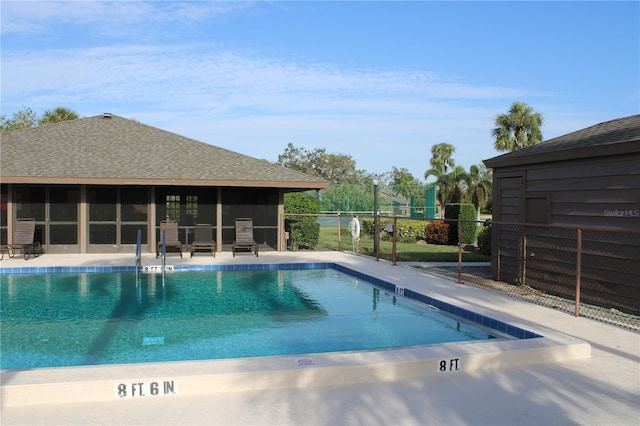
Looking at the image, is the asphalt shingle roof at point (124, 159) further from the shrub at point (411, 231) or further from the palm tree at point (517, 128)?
the palm tree at point (517, 128)

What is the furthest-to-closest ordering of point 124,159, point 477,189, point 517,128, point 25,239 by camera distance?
point 517,128
point 477,189
point 124,159
point 25,239

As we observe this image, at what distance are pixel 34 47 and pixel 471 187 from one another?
23806 millimetres

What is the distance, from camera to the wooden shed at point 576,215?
7.17 meters

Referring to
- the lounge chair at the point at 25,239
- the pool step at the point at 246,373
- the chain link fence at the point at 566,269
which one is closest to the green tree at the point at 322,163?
the lounge chair at the point at 25,239

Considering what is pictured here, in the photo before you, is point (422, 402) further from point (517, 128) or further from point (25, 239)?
point (517, 128)

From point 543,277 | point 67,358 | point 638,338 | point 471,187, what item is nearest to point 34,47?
point 67,358

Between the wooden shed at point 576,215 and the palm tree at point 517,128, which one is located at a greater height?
the palm tree at point 517,128

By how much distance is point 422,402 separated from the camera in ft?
13.0

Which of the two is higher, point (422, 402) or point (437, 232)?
point (437, 232)

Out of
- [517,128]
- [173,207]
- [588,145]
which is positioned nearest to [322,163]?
[517,128]

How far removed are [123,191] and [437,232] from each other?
37.5 ft

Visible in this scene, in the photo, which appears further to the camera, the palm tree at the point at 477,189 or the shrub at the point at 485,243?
the palm tree at the point at 477,189

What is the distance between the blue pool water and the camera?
604 cm

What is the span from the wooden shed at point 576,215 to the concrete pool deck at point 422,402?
2.16 meters
